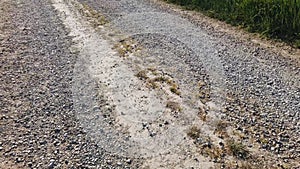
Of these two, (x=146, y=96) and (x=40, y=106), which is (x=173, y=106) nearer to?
(x=146, y=96)

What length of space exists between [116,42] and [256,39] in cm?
249

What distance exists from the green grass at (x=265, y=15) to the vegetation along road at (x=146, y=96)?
0.71 feet

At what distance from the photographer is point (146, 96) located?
4613mm

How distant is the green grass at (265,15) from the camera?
20.3ft

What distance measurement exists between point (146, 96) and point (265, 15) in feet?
10.9

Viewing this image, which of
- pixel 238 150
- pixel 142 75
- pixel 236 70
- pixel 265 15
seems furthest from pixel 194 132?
pixel 265 15

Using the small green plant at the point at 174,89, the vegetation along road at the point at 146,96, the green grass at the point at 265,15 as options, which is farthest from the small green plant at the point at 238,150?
the green grass at the point at 265,15

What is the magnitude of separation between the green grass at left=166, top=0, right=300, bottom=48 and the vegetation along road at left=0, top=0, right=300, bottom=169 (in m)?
0.22

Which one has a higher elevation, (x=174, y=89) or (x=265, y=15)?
(x=265, y=15)

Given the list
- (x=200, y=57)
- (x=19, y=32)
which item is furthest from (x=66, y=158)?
(x=19, y=32)

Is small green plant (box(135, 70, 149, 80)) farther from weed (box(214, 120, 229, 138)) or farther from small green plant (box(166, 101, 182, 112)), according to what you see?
weed (box(214, 120, 229, 138))

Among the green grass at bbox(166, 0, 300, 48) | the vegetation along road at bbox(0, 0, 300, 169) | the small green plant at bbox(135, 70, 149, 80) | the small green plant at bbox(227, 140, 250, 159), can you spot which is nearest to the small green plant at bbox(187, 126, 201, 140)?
the vegetation along road at bbox(0, 0, 300, 169)

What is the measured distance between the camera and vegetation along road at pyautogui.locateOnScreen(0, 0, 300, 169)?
3527 mm

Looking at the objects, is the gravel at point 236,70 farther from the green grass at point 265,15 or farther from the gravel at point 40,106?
the gravel at point 40,106
